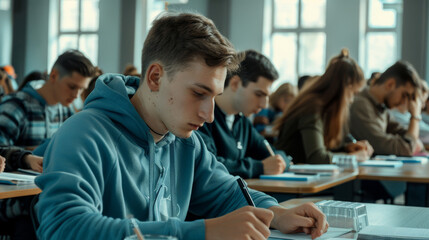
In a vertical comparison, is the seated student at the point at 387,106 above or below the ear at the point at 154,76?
below

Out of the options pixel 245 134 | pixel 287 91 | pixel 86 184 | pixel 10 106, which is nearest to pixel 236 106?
pixel 245 134

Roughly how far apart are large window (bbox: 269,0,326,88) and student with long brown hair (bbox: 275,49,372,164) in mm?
6258

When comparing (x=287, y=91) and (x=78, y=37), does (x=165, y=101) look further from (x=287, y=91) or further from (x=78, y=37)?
(x=78, y=37)

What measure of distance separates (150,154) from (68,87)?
7.26 feet

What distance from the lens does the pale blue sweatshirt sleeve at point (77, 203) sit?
3.35ft

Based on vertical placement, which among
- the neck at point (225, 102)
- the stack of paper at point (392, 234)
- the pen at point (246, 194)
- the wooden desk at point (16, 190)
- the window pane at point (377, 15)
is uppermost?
the window pane at point (377, 15)

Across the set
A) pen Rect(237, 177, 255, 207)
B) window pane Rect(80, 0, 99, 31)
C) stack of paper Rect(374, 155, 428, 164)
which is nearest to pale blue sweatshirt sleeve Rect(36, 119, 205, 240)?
pen Rect(237, 177, 255, 207)

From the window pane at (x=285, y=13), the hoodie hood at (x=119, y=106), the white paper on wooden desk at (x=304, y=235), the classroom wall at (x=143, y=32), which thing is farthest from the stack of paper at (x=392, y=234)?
the window pane at (x=285, y=13)

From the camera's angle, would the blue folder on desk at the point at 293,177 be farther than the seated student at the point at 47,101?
No

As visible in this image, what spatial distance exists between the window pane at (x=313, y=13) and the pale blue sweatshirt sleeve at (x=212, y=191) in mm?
8609

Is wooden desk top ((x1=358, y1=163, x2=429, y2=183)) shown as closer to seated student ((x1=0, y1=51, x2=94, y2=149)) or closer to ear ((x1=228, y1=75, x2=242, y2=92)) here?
ear ((x1=228, y1=75, x2=242, y2=92))

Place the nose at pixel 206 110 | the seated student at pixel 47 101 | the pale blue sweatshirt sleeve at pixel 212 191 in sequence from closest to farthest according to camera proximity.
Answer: the nose at pixel 206 110 < the pale blue sweatshirt sleeve at pixel 212 191 < the seated student at pixel 47 101

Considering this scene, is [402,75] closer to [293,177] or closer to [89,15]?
[293,177]

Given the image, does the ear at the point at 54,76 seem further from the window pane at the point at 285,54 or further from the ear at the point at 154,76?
the window pane at the point at 285,54
